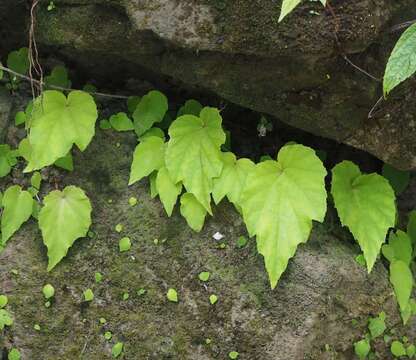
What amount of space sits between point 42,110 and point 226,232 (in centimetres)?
81

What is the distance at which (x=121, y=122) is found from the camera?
2.19m

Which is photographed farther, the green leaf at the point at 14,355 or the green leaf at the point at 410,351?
the green leaf at the point at 410,351

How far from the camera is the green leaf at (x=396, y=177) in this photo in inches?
86.4

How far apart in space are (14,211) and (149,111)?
2.08 feet

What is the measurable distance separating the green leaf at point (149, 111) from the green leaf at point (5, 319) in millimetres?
822

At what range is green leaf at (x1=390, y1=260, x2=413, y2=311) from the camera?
202cm

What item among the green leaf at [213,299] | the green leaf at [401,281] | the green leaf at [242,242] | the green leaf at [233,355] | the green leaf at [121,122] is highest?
the green leaf at [121,122]

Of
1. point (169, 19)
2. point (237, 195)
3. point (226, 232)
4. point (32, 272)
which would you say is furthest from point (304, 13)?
point (32, 272)

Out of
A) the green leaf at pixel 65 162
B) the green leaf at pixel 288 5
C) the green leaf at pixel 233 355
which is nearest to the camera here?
the green leaf at pixel 288 5

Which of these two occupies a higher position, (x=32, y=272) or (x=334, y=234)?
(x=334, y=234)

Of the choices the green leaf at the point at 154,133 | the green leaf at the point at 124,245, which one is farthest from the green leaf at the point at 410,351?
the green leaf at the point at 154,133

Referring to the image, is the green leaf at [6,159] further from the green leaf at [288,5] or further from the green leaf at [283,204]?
the green leaf at [288,5]

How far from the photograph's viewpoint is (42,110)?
6.54ft

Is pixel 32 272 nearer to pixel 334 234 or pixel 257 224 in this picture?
pixel 257 224
